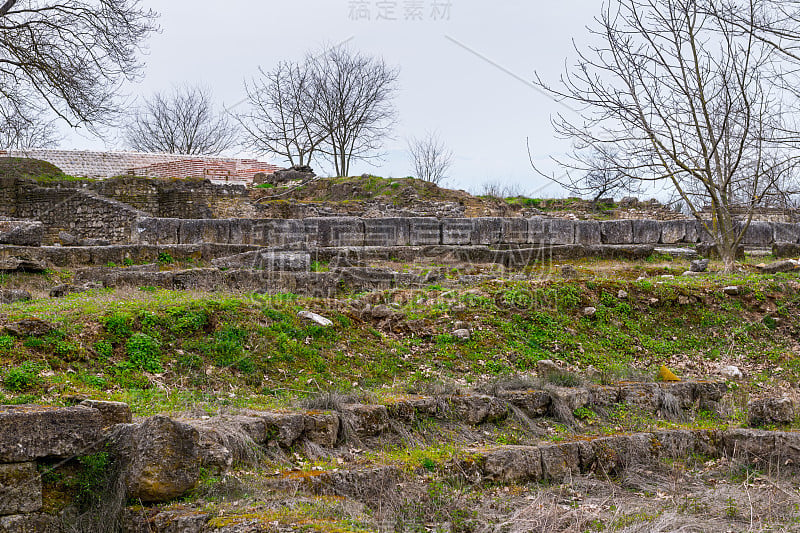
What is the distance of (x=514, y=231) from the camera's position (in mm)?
16172

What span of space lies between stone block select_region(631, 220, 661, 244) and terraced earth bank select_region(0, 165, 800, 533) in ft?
6.93

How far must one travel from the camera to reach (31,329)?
677 cm

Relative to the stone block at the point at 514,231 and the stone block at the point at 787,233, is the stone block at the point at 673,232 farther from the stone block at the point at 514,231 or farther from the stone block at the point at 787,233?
the stone block at the point at 514,231

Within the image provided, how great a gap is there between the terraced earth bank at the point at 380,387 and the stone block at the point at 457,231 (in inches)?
27.5

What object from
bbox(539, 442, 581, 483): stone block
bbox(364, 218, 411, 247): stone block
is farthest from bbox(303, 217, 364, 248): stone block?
bbox(539, 442, 581, 483): stone block

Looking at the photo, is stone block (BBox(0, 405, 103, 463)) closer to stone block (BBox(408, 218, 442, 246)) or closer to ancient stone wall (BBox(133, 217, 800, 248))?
ancient stone wall (BBox(133, 217, 800, 248))

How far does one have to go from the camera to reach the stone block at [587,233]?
16750mm

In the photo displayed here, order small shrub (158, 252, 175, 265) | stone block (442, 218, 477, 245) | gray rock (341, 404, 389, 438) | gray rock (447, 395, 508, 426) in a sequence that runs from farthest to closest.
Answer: stone block (442, 218, 477, 245)
small shrub (158, 252, 175, 265)
gray rock (447, 395, 508, 426)
gray rock (341, 404, 389, 438)

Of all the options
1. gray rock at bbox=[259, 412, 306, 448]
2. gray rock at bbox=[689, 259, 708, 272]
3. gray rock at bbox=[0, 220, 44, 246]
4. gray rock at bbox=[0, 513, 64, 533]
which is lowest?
gray rock at bbox=[0, 513, 64, 533]

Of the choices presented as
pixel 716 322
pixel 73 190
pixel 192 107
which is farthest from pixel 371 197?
pixel 192 107

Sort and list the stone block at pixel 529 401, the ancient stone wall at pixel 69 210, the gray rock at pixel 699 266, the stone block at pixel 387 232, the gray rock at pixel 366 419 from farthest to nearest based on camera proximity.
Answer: the ancient stone wall at pixel 69 210 < the stone block at pixel 387 232 < the gray rock at pixel 699 266 < the stone block at pixel 529 401 < the gray rock at pixel 366 419

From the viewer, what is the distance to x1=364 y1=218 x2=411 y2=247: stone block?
15.2 meters

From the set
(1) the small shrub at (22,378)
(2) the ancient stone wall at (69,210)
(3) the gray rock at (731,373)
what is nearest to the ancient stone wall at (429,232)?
(2) the ancient stone wall at (69,210)

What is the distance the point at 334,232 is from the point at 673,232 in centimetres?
879
